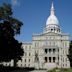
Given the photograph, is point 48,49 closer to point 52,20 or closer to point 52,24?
point 52,24

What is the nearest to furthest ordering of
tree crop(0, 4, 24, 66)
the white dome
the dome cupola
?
tree crop(0, 4, 24, 66)
the dome cupola
the white dome

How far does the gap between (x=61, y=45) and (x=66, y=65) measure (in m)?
8.76

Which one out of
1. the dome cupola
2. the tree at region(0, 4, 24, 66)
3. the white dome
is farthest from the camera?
the white dome

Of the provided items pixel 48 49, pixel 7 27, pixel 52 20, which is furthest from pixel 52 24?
pixel 7 27

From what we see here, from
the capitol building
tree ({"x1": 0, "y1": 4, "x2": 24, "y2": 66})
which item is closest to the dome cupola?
the capitol building

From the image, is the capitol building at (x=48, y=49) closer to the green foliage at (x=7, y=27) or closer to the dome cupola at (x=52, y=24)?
the dome cupola at (x=52, y=24)

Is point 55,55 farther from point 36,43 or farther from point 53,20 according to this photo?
point 53,20

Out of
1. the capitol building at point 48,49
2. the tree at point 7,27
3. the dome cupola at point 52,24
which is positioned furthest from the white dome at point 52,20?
the tree at point 7,27

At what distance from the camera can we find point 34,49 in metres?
117

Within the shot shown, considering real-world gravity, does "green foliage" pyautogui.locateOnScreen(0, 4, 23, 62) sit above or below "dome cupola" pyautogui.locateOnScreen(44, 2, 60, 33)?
below

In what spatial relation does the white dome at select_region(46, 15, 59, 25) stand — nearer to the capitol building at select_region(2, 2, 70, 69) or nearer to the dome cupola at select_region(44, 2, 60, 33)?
the dome cupola at select_region(44, 2, 60, 33)

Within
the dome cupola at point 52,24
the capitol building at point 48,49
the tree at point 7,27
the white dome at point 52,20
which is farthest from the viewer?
the white dome at point 52,20

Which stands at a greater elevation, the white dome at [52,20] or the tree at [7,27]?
the white dome at [52,20]

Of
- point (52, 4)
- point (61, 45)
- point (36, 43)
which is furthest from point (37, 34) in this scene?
point (52, 4)
